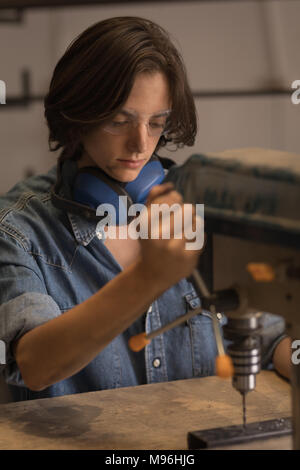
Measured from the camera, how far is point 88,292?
5.00 ft

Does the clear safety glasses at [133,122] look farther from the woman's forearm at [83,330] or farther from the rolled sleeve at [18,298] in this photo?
the woman's forearm at [83,330]

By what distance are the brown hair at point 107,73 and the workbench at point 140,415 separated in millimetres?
533

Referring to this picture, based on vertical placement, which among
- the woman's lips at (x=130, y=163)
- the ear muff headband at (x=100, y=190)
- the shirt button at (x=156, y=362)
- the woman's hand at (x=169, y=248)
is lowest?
the shirt button at (x=156, y=362)

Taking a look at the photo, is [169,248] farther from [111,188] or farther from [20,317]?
[111,188]

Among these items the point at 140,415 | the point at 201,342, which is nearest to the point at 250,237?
the point at 140,415

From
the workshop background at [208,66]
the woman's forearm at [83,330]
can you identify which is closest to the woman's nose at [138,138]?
the woman's forearm at [83,330]

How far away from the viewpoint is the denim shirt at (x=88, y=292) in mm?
1482

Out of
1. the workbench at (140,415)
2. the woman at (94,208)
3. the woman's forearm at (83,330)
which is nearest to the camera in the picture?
the woman's forearm at (83,330)

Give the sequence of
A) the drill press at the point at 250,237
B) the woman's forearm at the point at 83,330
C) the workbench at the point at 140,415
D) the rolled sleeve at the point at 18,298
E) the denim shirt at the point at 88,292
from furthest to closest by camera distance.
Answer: the denim shirt at the point at 88,292, the rolled sleeve at the point at 18,298, the workbench at the point at 140,415, the woman's forearm at the point at 83,330, the drill press at the point at 250,237

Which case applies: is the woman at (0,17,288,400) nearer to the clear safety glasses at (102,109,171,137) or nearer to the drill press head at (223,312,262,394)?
the clear safety glasses at (102,109,171,137)

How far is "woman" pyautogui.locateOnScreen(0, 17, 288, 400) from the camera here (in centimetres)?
137

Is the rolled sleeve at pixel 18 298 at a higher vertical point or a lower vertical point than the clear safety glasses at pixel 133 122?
lower

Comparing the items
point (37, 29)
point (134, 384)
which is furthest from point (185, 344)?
point (37, 29)

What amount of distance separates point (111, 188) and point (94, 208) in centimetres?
5
